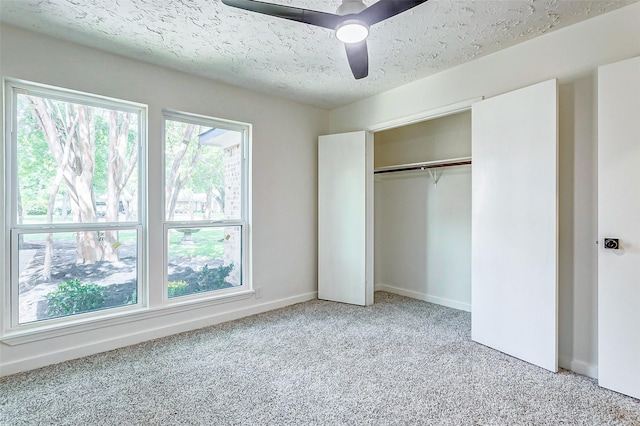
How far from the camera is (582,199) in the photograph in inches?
90.5

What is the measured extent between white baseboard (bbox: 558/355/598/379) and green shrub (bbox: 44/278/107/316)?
3.80 m

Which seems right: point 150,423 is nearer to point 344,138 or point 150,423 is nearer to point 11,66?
point 11,66

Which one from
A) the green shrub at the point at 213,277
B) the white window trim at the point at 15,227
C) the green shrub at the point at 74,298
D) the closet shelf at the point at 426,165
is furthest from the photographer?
the closet shelf at the point at 426,165

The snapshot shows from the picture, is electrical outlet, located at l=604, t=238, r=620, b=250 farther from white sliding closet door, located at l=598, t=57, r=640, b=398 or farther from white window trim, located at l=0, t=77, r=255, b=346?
white window trim, located at l=0, t=77, r=255, b=346

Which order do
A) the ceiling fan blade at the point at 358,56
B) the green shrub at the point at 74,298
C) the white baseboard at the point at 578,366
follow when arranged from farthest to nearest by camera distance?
the green shrub at the point at 74,298 < the white baseboard at the point at 578,366 < the ceiling fan blade at the point at 358,56

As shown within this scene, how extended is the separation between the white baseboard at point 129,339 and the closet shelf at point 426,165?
7.33 feet

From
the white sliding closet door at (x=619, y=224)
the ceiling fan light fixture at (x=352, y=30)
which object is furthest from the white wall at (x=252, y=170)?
the white sliding closet door at (x=619, y=224)

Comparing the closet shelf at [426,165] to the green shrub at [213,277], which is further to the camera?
the closet shelf at [426,165]

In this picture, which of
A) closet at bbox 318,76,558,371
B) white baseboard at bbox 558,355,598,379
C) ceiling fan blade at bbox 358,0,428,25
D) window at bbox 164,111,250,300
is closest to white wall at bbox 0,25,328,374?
window at bbox 164,111,250,300

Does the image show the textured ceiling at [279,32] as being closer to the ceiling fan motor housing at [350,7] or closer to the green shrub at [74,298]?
the ceiling fan motor housing at [350,7]

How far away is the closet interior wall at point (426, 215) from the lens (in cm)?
387

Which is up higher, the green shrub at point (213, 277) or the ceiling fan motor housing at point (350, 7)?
the ceiling fan motor housing at point (350, 7)

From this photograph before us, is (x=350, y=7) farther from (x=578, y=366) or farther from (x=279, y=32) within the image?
(x=578, y=366)

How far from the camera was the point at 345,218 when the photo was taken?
4070 millimetres
